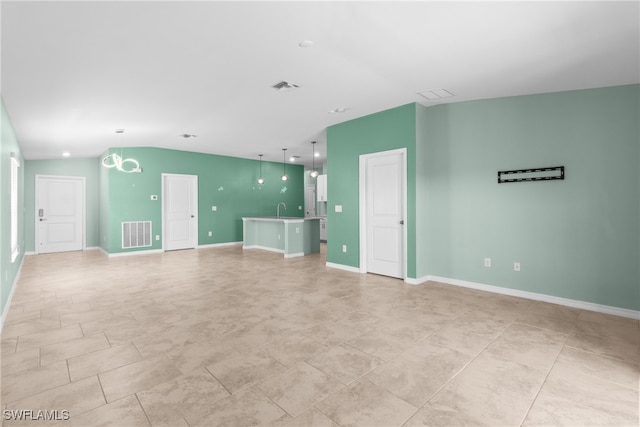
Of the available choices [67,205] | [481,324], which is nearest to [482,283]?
[481,324]

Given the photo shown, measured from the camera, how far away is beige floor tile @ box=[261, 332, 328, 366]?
2516 millimetres

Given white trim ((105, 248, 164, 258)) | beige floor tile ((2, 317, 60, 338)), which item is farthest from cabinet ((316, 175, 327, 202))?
beige floor tile ((2, 317, 60, 338))

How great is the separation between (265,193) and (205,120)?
5042 mm

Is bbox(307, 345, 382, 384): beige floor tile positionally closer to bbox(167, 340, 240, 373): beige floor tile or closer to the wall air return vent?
bbox(167, 340, 240, 373): beige floor tile

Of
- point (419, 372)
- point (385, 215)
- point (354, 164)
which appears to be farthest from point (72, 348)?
point (354, 164)

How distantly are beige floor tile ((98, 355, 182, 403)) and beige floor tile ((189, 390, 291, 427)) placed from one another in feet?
1.78

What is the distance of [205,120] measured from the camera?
213 inches

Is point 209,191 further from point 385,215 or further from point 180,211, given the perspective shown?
point 385,215

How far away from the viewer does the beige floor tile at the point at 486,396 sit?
1814 millimetres

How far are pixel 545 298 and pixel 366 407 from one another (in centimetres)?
324

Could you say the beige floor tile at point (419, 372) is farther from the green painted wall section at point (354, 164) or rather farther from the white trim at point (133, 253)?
the white trim at point (133, 253)

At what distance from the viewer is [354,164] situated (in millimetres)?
5562

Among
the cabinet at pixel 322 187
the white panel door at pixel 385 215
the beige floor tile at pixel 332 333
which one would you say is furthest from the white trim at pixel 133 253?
the beige floor tile at pixel 332 333

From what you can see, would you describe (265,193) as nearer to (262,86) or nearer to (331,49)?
(262,86)
